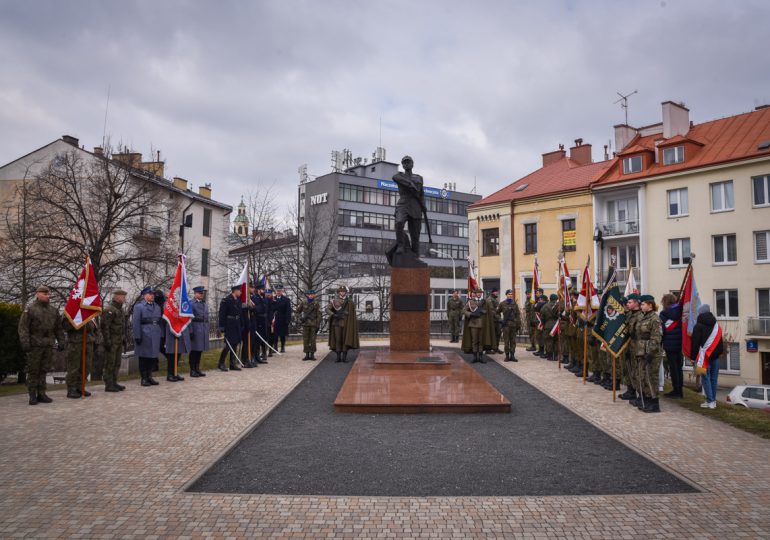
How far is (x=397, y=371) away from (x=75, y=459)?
23.0 feet

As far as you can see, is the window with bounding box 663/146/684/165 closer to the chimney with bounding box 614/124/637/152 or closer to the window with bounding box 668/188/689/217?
the window with bounding box 668/188/689/217

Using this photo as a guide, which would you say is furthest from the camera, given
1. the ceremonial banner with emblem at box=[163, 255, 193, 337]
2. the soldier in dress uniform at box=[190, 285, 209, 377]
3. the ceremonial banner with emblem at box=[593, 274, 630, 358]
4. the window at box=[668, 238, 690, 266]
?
the window at box=[668, 238, 690, 266]

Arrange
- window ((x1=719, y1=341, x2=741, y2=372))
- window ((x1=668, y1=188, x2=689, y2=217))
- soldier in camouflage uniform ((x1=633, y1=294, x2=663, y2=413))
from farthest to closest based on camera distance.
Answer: window ((x1=668, y1=188, x2=689, y2=217)) < window ((x1=719, y1=341, x2=741, y2=372)) < soldier in camouflage uniform ((x1=633, y1=294, x2=663, y2=413))

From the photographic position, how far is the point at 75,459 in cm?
601

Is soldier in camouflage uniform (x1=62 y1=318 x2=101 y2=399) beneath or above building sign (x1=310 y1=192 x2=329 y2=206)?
beneath

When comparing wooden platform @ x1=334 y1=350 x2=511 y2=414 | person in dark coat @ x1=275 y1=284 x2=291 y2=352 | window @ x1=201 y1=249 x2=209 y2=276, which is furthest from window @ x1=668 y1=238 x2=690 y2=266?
window @ x1=201 y1=249 x2=209 y2=276

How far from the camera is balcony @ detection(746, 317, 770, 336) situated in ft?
96.2

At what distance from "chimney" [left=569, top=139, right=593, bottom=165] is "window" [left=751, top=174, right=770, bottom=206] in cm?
1395

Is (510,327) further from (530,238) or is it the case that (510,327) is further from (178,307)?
(530,238)

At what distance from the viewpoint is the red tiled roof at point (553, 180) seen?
125ft

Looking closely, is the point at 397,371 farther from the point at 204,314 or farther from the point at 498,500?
the point at 498,500

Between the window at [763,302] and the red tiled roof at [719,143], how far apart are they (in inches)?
297

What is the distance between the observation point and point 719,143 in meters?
32.8

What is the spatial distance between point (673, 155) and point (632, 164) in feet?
8.23
